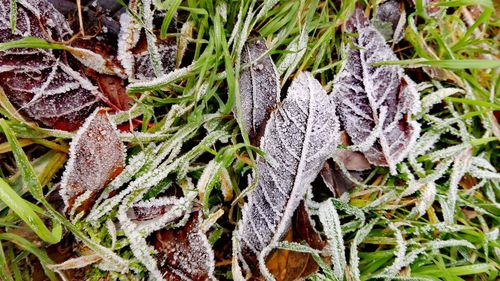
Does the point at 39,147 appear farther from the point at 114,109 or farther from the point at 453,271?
the point at 453,271

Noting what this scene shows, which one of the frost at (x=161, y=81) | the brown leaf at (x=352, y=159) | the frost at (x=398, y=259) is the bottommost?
the frost at (x=398, y=259)

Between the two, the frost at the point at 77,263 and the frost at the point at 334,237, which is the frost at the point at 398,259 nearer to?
the frost at the point at 334,237

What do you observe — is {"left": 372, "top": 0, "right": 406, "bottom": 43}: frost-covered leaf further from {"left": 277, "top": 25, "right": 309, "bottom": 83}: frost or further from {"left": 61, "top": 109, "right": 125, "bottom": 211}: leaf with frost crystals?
{"left": 61, "top": 109, "right": 125, "bottom": 211}: leaf with frost crystals

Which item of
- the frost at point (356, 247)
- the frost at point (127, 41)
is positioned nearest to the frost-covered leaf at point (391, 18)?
the frost at point (356, 247)

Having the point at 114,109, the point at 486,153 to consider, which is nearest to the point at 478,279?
the point at 486,153

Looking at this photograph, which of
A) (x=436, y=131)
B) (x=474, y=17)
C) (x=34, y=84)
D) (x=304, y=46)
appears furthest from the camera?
(x=474, y=17)

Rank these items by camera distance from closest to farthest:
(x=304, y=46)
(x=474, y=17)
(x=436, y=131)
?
(x=304, y=46) < (x=436, y=131) < (x=474, y=17)
